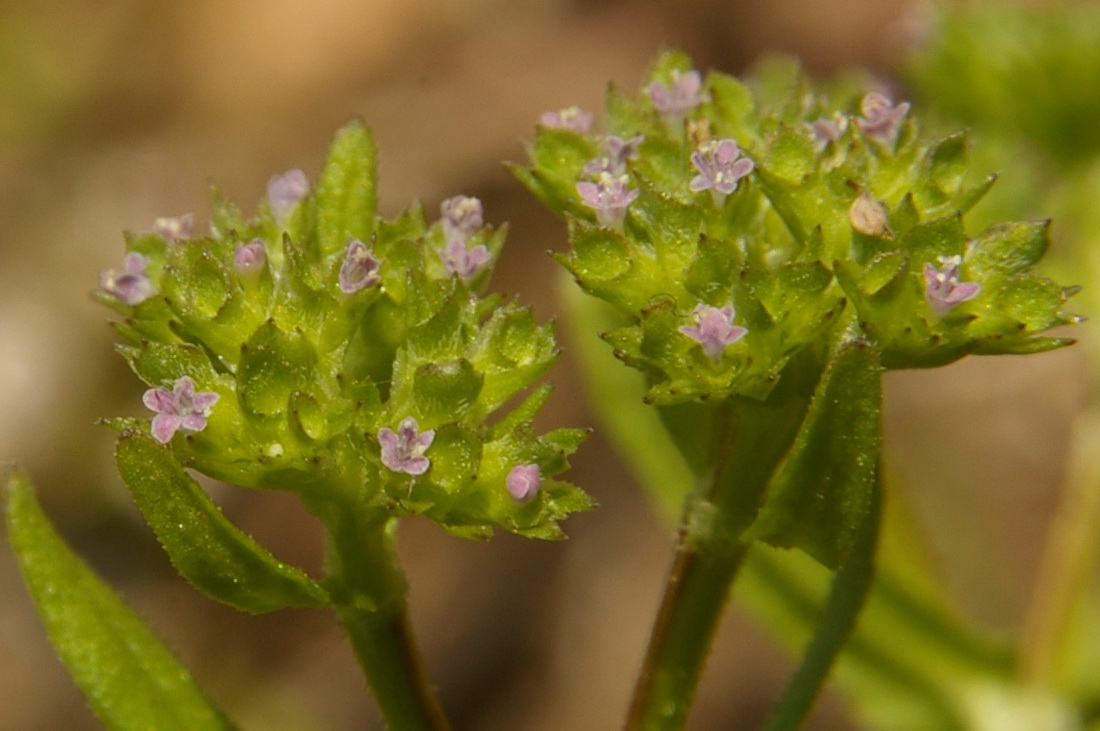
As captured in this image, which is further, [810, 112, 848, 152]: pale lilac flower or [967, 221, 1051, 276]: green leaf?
[810, 112, 848, 152]: pale lilac flower

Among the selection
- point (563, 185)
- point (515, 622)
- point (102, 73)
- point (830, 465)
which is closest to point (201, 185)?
point (102, 73)

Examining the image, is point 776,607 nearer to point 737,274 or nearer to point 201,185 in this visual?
point 737,274

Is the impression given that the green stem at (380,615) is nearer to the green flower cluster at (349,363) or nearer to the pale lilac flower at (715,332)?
the green flower cluster at (349,363)

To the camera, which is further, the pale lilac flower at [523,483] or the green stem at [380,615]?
the green stem at [380,615]

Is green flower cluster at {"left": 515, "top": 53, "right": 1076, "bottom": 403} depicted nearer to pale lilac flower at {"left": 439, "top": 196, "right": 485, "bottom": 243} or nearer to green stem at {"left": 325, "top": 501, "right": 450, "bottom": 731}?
pale lilac flower at {"left": 439, "top": 196, "right": 485, "bottom": 243}

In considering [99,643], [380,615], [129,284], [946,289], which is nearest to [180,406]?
[129,284]

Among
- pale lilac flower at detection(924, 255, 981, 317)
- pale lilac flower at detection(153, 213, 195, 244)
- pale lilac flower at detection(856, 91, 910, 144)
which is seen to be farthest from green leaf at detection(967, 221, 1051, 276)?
pale lilac flower at detection(153, 213, 195, 244)

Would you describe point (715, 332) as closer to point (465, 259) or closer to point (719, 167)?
point (719, 167)

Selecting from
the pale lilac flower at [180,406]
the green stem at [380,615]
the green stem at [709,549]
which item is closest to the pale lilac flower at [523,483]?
the green stem at [380,615]
